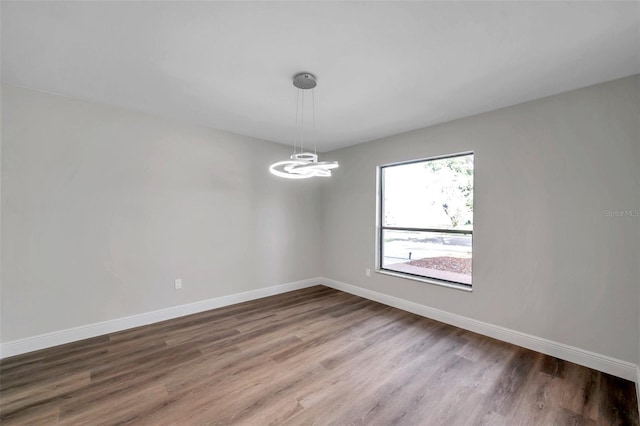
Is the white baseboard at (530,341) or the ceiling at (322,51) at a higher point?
the ceiling at (322,51)

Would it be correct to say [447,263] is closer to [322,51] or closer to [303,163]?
[303,163]

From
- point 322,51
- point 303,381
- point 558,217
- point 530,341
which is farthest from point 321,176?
point 530,341

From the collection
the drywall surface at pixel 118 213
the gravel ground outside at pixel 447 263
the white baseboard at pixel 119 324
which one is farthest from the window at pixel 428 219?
the white baseboard at pixel 119 324

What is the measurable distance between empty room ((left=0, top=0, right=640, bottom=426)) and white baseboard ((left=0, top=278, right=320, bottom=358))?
0.02m

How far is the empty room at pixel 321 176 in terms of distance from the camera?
175 centimetres

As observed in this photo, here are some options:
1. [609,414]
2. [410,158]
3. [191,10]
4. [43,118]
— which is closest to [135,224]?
[43,118]

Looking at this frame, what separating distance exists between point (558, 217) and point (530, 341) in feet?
4.23

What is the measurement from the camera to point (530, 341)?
2635mm

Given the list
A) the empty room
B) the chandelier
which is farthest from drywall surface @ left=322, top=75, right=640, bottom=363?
the chandelier

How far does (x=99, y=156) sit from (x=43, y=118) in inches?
21.0

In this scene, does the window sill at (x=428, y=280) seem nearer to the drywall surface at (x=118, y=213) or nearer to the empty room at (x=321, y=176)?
the empty room at (x=321, y=176)

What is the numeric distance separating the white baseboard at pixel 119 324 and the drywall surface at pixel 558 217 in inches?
105

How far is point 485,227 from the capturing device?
9.85 ft

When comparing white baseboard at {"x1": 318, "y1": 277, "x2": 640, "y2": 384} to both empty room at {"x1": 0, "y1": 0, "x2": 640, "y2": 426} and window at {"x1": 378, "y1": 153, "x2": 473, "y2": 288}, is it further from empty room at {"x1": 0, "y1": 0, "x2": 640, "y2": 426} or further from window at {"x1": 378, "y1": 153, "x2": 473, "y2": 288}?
window at {"x1": 378, "y1": 153, "x2": 473, "y2": 288}
